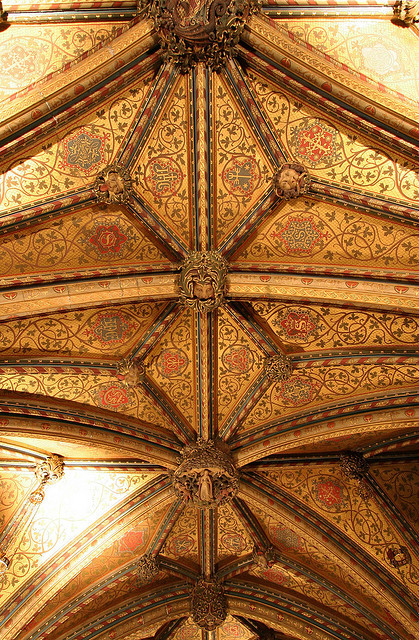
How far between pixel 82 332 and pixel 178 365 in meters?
1.61

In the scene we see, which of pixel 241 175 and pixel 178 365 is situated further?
pixel 178 365

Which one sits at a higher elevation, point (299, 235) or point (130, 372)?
point (299, 235)

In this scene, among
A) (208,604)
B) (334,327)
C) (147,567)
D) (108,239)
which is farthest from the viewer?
(208,604)

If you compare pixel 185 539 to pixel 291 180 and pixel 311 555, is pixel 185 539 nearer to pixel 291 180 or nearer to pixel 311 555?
pixel 311 555

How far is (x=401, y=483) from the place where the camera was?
10.8m

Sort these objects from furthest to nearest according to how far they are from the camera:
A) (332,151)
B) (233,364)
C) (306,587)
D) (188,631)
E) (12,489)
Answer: (188,631), (306,587), (12,489), (233,364), (332,151)

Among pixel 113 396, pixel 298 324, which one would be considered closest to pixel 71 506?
pixel 113 396

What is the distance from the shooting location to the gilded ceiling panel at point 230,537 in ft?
37.5

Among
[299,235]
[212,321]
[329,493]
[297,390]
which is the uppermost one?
[299,235]

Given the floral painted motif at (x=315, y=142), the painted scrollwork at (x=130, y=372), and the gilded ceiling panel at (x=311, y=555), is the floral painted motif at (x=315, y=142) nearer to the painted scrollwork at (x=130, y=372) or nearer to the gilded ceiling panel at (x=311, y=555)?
the painted scrollwork at (x=130, y=372)

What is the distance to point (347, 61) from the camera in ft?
24.2

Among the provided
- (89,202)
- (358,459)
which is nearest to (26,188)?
(89,202)

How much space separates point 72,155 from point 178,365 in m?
3.53

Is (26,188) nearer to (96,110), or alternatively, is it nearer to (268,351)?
(96,110)
